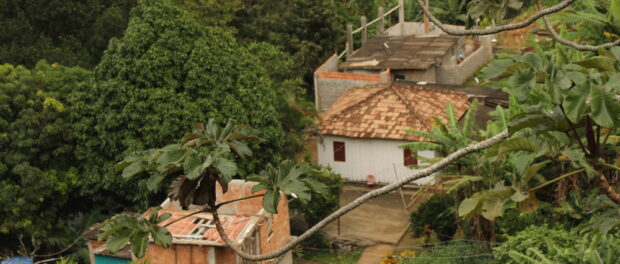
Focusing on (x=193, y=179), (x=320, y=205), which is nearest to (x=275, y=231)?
(x=320, y=205)

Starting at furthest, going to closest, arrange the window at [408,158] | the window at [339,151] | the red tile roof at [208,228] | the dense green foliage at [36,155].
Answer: the window at [339,151] → the window at [408,158] → the dense green foliage at [36,155] → the red tile roof at [208,228]

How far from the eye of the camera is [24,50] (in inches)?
1158

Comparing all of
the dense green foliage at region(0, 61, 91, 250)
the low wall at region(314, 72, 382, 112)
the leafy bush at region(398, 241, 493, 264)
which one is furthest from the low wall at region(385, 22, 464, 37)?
the leafy bush at region(398, 241, 493, 264)

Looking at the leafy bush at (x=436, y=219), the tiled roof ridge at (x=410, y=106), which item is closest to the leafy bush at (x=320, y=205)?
the leafy bush at (x=436, y=219)

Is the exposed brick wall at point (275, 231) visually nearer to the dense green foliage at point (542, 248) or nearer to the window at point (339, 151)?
the dense green foliage at point (542, 248)

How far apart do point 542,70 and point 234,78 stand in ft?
59.9

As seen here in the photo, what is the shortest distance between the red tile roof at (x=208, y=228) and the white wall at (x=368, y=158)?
828 centimetres

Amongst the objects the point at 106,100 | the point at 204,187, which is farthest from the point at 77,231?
the point at 204,187

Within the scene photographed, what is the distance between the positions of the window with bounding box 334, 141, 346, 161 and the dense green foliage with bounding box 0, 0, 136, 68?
376 inches

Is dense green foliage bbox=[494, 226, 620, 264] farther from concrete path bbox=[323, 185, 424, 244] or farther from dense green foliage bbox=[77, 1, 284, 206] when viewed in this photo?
dense green foliage bbox=[77, 1, 284, 206]

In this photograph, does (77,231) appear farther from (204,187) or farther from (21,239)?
(204,187)

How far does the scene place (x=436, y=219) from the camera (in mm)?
22266

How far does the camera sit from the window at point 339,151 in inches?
1080

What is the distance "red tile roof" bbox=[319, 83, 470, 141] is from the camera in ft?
86.8
